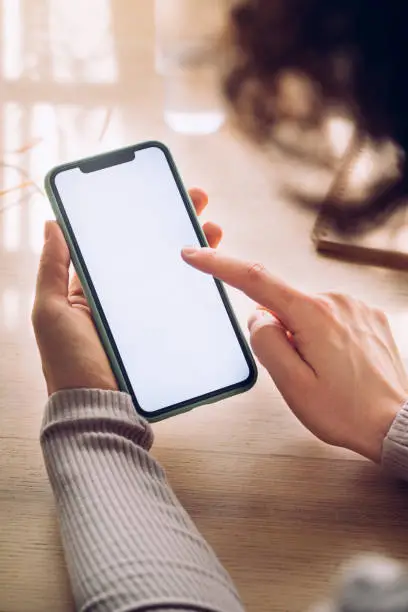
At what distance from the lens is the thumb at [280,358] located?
1.87 feet

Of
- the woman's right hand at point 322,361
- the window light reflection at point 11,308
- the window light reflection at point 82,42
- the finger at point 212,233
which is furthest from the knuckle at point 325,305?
the window light reflection at point 82,42

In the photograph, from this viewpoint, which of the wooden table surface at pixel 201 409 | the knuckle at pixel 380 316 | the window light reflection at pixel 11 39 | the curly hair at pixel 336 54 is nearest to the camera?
the curly hair at pixel 336 54

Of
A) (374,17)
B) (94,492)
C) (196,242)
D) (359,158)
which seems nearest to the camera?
(374,17)

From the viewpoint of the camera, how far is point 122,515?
0.48 metres

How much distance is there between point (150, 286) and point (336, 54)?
0.27m

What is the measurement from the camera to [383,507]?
0.54 meters

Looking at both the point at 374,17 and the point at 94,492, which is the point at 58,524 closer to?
the point at 94,492

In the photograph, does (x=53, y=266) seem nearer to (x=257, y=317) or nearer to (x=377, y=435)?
(x=257, y=317)

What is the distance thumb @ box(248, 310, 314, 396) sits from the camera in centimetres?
57

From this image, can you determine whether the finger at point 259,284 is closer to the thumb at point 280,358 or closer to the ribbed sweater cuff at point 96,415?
the thumb at point 280,358

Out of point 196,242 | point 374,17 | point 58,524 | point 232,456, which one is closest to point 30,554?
point 58,524

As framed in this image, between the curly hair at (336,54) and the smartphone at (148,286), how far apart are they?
21cm

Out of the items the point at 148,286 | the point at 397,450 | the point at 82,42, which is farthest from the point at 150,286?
the point at 82,42

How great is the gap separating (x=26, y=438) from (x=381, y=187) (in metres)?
0.31
